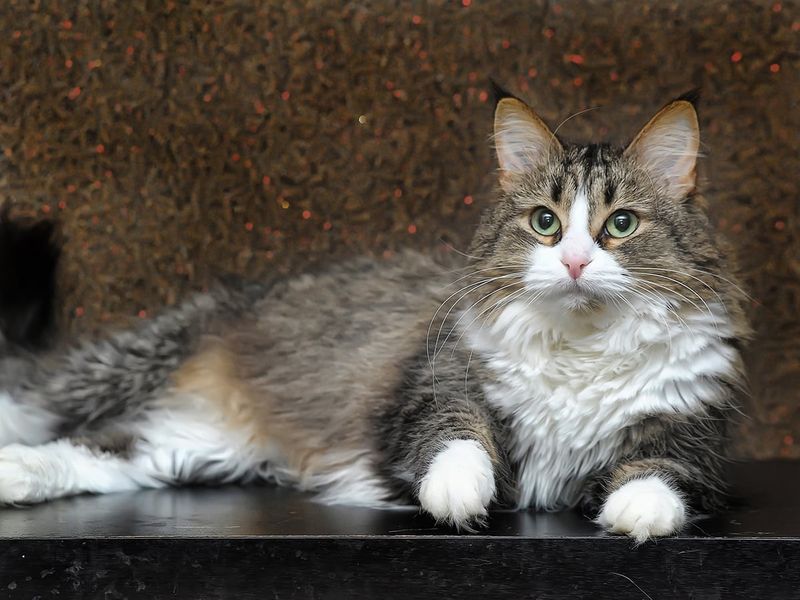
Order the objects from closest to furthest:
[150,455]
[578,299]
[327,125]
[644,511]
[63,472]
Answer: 1. [644,511]
2. [578,299]
3. [63,472]
4. [150,455]
5. [327,125]

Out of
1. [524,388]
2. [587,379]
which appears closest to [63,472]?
[524,388]

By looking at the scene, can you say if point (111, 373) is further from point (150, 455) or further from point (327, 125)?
point (327, 125)

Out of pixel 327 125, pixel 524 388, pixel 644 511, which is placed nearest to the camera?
pixel 644 511

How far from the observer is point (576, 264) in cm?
138

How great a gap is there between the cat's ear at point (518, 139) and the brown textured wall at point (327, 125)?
2.03 feet

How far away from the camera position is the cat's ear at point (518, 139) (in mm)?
1570

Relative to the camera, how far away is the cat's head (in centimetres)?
142

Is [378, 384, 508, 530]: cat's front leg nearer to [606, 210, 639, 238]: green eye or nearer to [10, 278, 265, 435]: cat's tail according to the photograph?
[606, 210, 639, 238]: green eye

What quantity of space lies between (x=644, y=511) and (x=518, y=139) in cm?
67

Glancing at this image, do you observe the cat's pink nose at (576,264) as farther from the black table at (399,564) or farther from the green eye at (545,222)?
the black table at (399,564)

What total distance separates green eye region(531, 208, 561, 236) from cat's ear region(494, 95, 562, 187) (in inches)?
4.7

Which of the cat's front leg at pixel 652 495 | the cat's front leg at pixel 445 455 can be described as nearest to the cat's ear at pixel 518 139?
the cat's front leg at pixel 445 455

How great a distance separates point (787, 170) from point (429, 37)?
90cm

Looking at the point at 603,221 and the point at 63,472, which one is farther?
the point at 63,472
